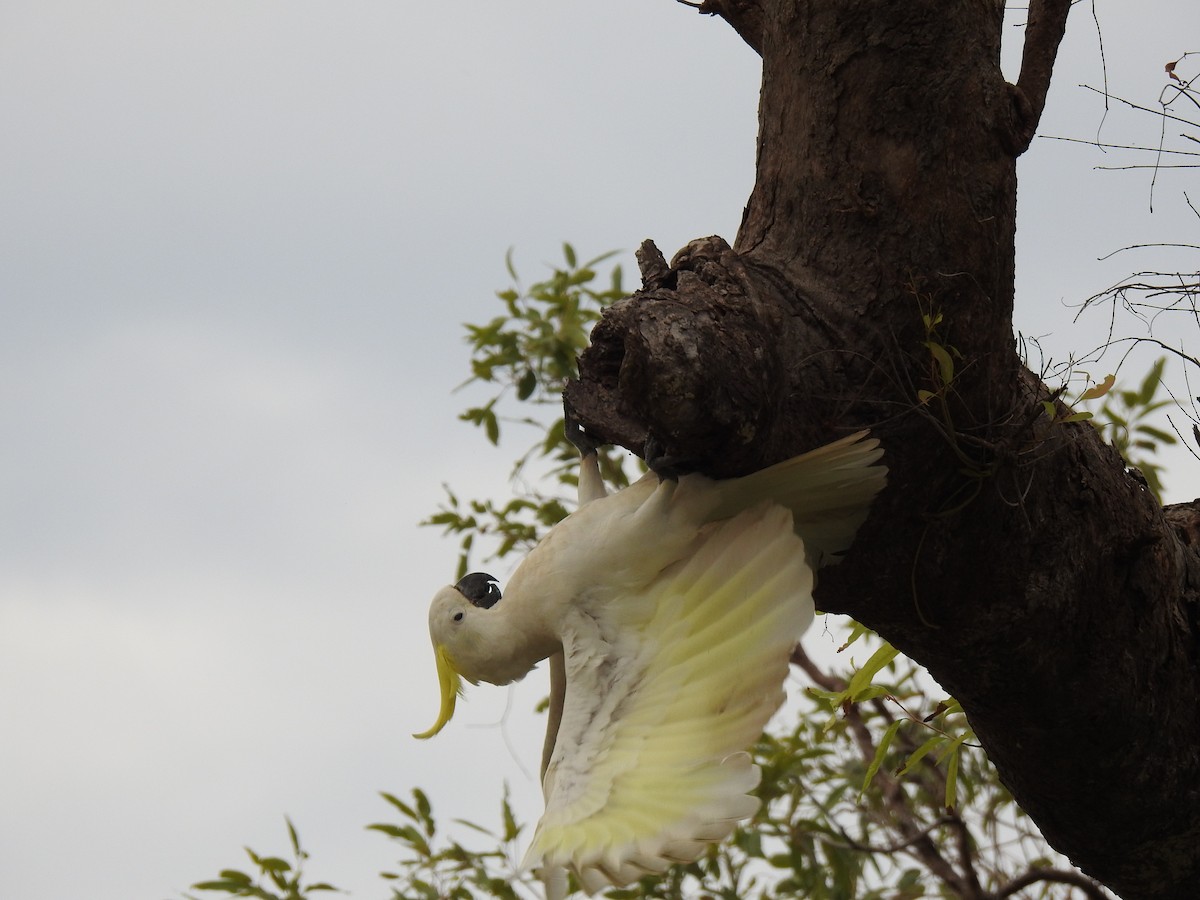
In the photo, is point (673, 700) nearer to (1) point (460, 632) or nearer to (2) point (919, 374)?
(1) point (460, 632)

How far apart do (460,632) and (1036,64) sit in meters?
1.08

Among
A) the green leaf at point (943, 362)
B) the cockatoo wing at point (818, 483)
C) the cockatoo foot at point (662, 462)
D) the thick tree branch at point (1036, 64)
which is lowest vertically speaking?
the cockatoo wing at point (818, 483)

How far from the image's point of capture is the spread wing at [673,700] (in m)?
1.44

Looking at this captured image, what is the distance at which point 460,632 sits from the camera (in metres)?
1.73

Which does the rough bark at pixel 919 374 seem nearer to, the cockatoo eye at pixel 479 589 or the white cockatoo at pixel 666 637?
the white cockatoo at pixel 666 637

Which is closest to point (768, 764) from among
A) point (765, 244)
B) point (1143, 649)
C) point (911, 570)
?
point (1143, 649)

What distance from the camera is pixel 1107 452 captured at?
201 cm

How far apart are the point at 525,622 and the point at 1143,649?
987 mm

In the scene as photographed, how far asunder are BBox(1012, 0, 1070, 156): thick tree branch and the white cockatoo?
0.50 m

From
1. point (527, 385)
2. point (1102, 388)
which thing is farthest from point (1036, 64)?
point (527, 385)

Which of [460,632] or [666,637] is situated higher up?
[460,632]

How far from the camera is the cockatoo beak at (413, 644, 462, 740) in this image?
177 centimetres

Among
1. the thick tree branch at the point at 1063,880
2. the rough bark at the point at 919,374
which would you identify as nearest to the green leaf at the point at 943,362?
the rough bark at the point at 919,374

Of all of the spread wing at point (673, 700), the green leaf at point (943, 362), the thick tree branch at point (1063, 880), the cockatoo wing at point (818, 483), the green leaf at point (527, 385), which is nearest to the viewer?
the spread wing at point (673, 700)
